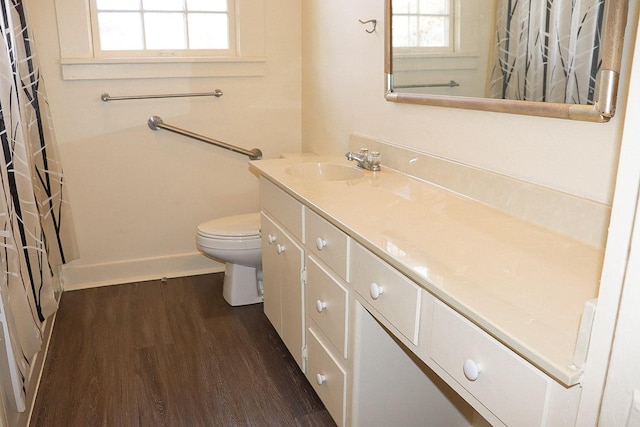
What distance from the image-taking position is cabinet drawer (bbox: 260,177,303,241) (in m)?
1.96

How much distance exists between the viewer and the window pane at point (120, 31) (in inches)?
113

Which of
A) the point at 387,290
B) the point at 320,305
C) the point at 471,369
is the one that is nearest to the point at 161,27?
the point at 320,305

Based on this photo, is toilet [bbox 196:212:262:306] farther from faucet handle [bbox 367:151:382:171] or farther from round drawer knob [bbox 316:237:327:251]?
round drawer knob [bbox 316:237:327:251]

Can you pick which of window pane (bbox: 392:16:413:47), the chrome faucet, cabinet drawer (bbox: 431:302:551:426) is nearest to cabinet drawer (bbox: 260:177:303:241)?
the chrome faucet

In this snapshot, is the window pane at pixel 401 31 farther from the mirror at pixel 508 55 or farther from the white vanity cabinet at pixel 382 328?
the white vanity cabinet at pixel 382 328

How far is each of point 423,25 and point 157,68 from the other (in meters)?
1.56

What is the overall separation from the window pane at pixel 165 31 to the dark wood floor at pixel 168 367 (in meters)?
1.39

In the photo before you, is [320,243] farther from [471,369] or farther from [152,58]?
[152,58]

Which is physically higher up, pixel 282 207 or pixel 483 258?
pixel 483 258

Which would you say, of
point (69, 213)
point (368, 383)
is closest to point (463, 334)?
point (368, 383)

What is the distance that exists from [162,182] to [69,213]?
0.54 meters

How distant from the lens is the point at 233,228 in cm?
277

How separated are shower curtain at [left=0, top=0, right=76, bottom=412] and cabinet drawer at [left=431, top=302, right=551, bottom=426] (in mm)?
1289

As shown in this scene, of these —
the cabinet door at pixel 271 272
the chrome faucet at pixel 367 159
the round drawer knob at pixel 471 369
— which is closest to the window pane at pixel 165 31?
the cabinet door at pixel 271 272
